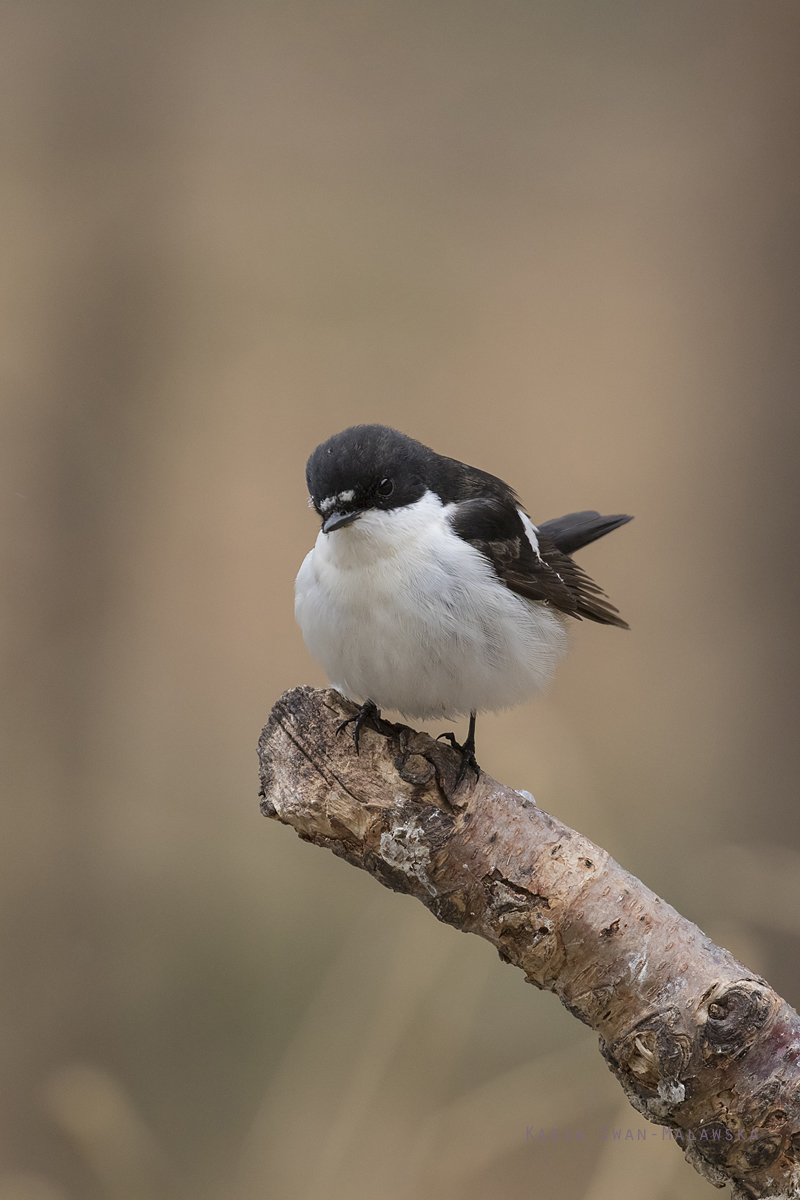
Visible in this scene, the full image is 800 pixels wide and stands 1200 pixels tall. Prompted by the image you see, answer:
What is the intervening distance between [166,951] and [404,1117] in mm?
711

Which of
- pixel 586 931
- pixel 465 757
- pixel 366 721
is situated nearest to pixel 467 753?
pixel 465 757

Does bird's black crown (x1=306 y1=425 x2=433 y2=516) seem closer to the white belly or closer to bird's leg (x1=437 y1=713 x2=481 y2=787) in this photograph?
the white belly

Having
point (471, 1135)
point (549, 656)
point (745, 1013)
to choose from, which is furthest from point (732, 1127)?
point (471, 1135)

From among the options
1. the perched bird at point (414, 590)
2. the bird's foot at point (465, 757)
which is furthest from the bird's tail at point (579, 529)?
the bird's foot at point (465, 757)

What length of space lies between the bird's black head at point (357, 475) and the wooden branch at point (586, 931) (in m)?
0.35

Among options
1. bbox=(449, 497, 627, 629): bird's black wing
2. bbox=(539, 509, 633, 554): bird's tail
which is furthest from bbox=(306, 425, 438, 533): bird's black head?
bbox=(539, 509, 633, 554): bird's tail

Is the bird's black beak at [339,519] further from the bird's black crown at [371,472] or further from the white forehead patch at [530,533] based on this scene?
the white forehead patch at [530,533]

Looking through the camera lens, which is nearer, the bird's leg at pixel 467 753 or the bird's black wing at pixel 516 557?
the bird's leg at pixel 467 753

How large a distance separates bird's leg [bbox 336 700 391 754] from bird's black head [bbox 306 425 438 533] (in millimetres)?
287

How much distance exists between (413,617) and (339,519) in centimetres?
20

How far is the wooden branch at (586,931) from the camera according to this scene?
4.22ft

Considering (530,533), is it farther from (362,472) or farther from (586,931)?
(586,931)

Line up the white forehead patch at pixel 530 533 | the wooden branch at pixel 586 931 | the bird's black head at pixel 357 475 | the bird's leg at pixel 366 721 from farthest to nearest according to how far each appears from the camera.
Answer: the white forehead patch at pixel 530 533 < the bird's black head at pixel 357 475 < the bird's leg at pixel 366 721 < the wooden branch at pixel 586 931

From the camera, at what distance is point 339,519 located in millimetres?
1545
